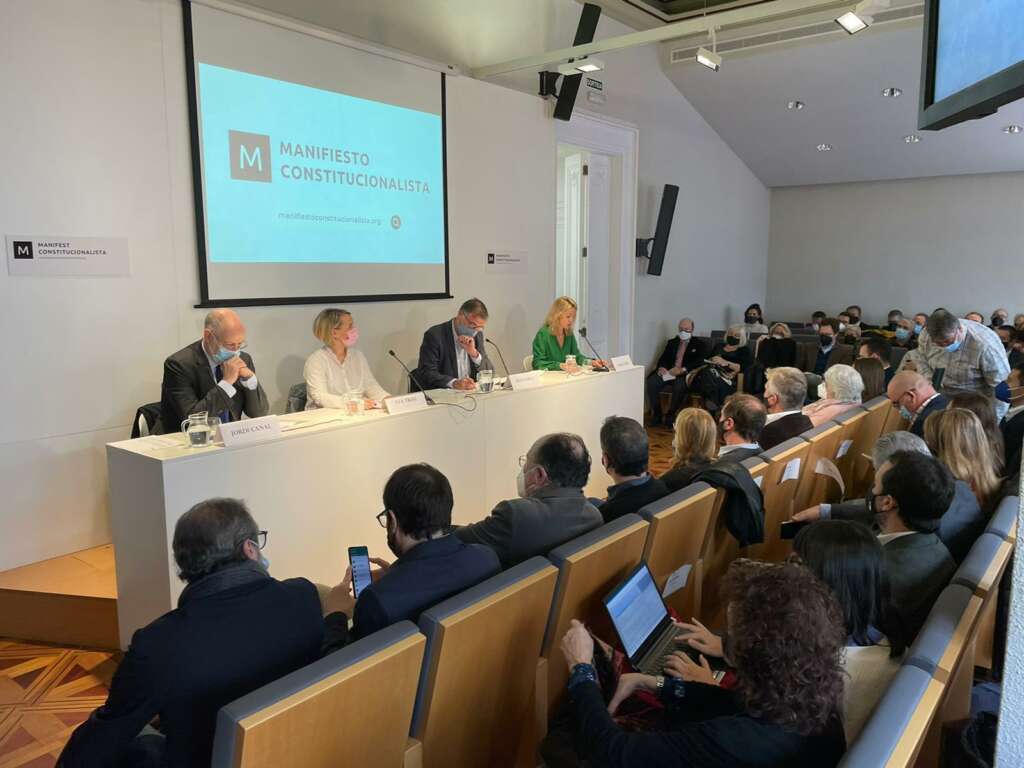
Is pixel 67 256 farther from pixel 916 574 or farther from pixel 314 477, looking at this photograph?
pixel 916 574

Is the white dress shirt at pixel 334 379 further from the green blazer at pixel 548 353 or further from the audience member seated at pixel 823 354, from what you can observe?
the audience member seated at pixel 823 354

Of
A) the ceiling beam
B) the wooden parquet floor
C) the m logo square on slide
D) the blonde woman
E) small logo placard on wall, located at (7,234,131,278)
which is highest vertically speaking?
the ceiling beam

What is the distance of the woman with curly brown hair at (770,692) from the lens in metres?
1.25

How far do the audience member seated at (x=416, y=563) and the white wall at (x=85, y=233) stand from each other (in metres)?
2.43

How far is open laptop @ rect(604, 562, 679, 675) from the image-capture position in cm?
178

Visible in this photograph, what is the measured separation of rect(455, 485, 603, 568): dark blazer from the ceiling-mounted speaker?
4.93 meters

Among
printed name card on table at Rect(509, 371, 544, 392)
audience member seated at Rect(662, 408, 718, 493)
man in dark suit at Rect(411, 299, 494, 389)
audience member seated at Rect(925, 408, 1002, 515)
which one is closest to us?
audience member seated at Rect(925, 408, 1002, 515)

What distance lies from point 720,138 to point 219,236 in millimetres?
7044

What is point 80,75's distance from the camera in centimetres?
363

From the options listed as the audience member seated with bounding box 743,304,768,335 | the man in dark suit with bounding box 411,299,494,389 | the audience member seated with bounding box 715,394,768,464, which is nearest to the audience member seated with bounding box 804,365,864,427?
the audience member seated with bounding box 715,394,768,464

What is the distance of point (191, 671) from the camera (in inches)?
57.0

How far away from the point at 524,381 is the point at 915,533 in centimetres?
255

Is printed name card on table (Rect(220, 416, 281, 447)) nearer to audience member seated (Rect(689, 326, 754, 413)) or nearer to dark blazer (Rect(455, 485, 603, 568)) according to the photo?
dark blazer (Rect(455, 485, 603, 568))

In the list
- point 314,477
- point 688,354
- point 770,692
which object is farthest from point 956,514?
point 688,354
